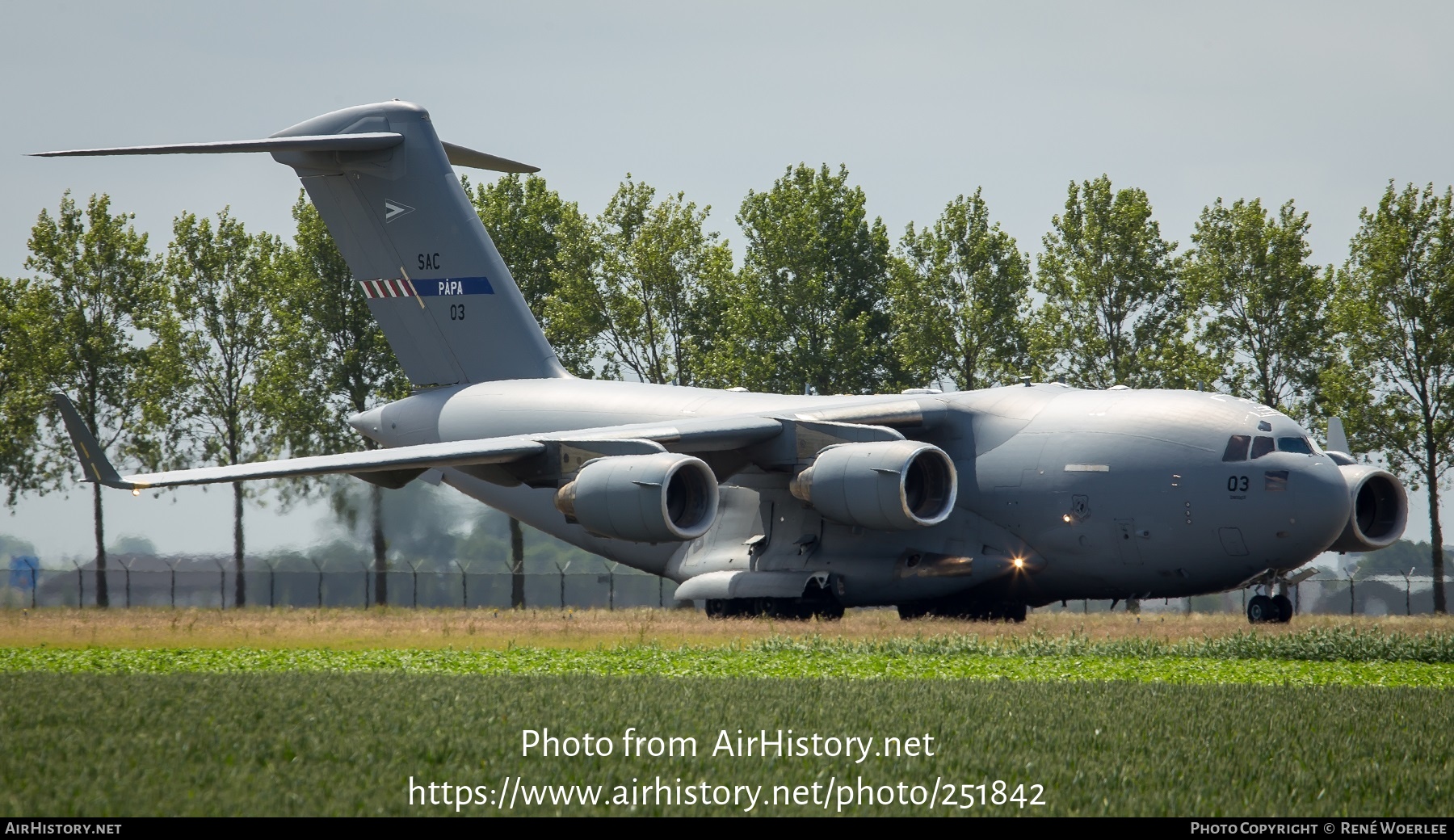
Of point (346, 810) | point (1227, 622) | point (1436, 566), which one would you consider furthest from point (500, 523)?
point (346, 810)

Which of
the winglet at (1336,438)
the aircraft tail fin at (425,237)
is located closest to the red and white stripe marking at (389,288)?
the aircraft tail fin at (425,237)

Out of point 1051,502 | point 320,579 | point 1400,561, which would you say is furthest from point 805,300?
point 1400,561

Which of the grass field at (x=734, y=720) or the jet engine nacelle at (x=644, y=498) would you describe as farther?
the jet engine nacelle at (x=644, y=498)

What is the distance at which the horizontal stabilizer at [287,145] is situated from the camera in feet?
70.2

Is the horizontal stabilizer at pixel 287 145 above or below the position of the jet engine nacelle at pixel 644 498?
above

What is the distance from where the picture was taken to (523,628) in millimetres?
18766

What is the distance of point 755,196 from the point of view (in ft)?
121

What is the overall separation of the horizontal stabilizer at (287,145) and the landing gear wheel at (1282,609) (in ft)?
48.0

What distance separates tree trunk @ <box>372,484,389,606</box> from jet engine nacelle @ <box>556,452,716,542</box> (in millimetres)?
10491

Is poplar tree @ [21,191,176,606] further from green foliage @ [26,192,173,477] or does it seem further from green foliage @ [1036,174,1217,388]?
green foliage @ [1036,174,1217,388]

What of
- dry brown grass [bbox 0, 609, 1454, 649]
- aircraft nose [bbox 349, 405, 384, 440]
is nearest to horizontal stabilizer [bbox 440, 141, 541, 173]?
aircraft nose [bbox 349, 405, 384, 440]

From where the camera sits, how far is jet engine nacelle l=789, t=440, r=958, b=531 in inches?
701

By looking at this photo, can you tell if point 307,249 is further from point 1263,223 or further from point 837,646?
point 837,646

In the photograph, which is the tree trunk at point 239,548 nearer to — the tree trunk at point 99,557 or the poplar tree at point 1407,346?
the tree trunk at point 99,557
